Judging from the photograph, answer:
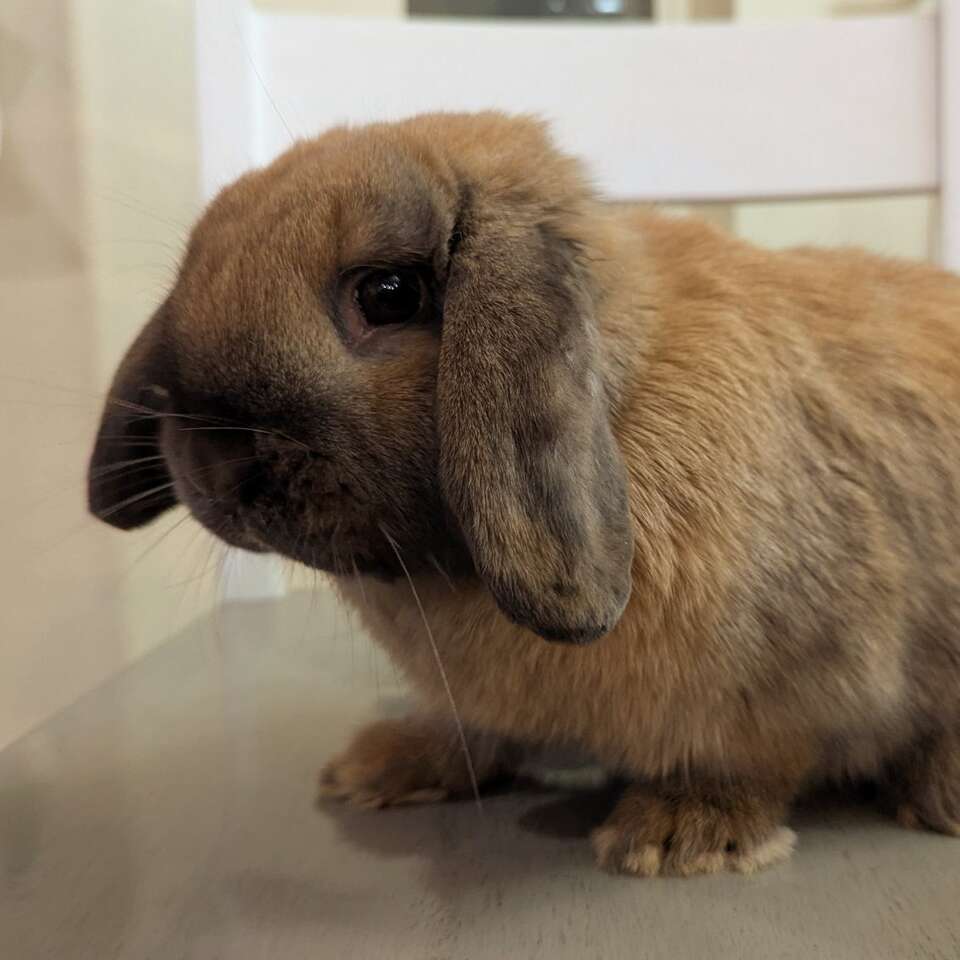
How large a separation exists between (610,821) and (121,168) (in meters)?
1.20

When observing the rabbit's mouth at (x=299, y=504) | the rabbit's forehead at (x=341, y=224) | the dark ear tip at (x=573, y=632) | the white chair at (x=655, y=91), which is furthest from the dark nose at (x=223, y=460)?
the white chair at (x=655, y=91)

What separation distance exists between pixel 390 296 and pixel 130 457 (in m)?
0.31

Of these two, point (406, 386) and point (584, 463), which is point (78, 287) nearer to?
point (406, 386)

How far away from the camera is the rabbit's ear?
0.64 metres

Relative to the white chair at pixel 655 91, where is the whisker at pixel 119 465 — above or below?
below

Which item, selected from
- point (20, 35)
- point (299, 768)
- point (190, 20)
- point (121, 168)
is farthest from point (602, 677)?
point (190, 20)

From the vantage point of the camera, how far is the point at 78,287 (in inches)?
51.8

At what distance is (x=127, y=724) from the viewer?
1146mm

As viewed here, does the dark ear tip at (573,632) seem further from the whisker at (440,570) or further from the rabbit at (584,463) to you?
the whisker at (440,570)

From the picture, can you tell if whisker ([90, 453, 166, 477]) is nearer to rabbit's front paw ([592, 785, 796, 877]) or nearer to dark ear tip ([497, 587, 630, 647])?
dark ear tip ([497, 587, 630, 647])

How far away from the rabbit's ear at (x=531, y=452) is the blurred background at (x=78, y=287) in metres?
0.45

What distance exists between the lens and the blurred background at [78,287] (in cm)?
114

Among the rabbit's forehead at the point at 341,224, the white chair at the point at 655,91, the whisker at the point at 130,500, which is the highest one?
the white chair at the point at 655,91

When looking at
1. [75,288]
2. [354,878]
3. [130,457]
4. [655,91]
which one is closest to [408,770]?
[354,878]
